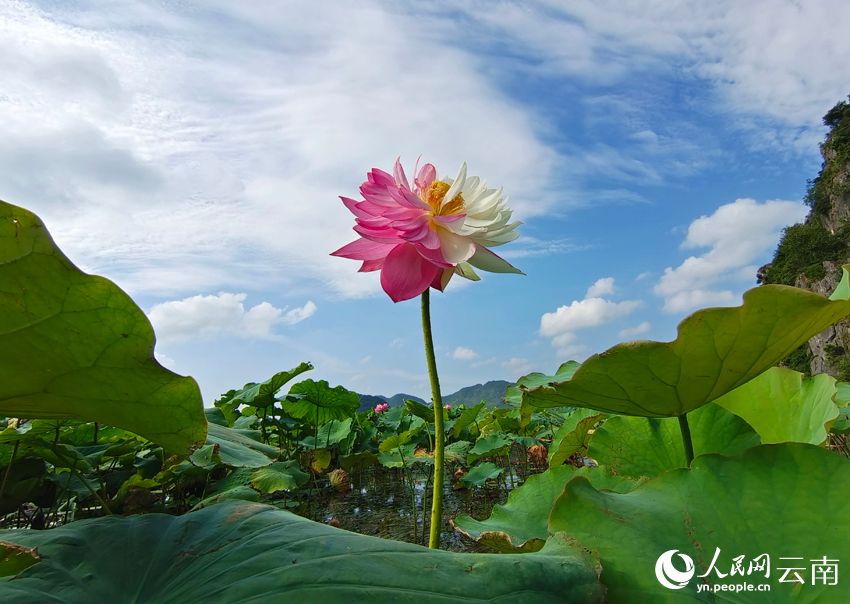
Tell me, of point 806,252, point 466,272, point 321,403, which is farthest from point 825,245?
point 466,272

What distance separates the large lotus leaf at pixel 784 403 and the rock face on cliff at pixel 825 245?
2646 cm

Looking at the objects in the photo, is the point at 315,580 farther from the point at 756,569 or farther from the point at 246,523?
the point at 756,569

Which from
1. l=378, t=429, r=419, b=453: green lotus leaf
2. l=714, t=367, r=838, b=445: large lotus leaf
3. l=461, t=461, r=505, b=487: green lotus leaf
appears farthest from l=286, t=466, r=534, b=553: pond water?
l=714, t=367, r=838, b=445: large lotus leaf

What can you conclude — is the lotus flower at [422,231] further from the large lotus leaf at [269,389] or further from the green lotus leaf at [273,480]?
the large lotus leaf at [269,389]

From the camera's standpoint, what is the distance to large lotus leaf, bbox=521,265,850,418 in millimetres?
590

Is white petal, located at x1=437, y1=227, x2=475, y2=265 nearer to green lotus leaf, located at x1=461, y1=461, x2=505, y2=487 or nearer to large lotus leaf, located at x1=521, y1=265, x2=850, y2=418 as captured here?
large lotus leaf, located at x1=521, y1=265, x2=850, y2=418

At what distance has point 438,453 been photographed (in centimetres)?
74

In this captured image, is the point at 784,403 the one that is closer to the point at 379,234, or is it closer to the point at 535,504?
the point at 535,504

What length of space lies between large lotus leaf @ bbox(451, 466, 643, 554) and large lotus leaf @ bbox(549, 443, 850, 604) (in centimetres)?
22

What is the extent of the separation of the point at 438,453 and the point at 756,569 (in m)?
0.40

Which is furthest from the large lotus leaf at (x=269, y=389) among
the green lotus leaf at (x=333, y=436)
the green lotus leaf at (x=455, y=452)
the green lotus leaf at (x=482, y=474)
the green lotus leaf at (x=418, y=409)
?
the green lotus leaf at (x=482, y=474)

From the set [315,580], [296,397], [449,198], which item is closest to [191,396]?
[315,580]

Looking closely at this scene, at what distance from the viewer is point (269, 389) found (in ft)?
7.97

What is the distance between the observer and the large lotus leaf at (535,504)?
82cm
